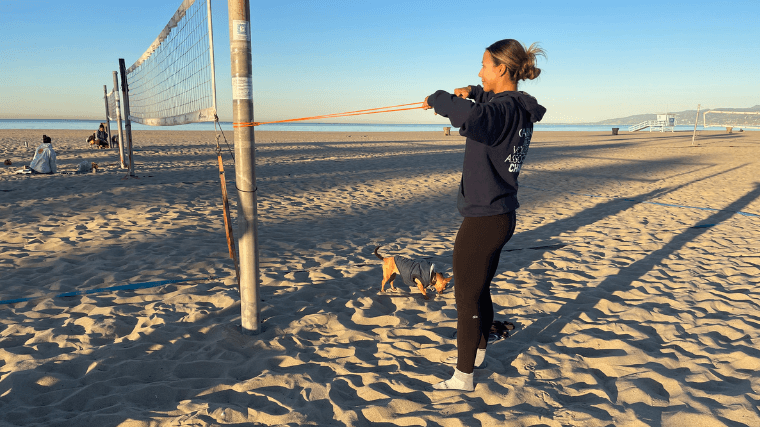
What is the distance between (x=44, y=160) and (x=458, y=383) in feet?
36.4

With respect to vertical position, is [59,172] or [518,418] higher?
[59,172]

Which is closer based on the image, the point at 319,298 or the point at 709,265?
the point at 319,298

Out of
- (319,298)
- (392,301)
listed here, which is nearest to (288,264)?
(319,298)

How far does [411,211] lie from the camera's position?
7.44 meters

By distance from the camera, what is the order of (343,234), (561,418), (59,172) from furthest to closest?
1. (59,172)
2. (343,234)
3. (561,418)

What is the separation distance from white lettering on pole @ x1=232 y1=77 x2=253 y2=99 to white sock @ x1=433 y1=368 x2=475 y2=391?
2023 millimetres

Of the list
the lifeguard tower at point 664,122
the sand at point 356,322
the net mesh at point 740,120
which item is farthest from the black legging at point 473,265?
the lifeguard tower at point 664,122

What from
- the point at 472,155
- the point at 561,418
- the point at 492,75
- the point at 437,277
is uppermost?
the point at 492,75

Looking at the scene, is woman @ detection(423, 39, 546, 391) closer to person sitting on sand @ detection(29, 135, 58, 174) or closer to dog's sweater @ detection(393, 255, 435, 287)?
dog's sweater @ detection(393, 255, 435, 287)

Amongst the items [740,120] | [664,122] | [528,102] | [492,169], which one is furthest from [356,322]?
[740,120]

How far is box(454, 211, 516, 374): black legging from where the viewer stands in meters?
2.02

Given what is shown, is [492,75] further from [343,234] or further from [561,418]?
[343,234]

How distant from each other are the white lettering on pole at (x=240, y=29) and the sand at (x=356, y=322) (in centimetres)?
192

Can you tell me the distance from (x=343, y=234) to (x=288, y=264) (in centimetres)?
141
